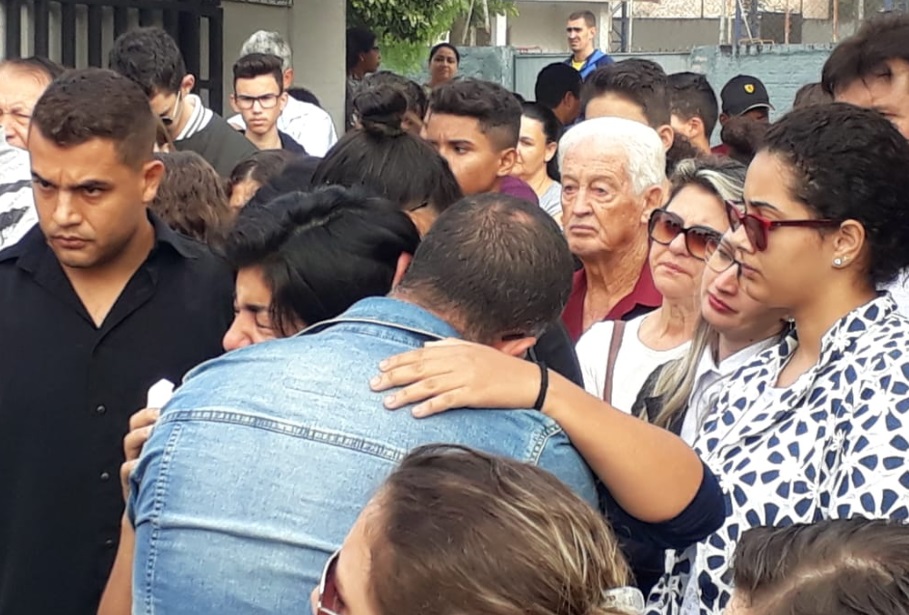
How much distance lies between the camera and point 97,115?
323cm

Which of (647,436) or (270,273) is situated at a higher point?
(270,273)

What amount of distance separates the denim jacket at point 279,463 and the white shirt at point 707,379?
3.24 feet

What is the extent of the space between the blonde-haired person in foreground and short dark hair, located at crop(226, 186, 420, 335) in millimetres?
810

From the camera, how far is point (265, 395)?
2.03 metres

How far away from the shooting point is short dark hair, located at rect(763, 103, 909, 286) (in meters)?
2.67

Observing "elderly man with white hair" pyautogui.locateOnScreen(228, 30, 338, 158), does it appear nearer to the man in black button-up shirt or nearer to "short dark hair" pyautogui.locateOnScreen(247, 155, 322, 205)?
"short dark hair" pyautogui.locateOnScreen(247, 155, 322, 205)

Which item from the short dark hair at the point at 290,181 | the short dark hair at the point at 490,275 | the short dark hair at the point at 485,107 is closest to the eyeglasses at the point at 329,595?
the short dark hair at the point at 490,275

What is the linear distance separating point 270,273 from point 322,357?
45 centimetres

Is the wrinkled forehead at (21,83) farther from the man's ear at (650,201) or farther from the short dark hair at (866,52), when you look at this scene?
the short dark hair at (866,52)

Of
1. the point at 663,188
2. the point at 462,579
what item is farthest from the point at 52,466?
the point at 663,188

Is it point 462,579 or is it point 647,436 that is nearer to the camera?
point 462,579

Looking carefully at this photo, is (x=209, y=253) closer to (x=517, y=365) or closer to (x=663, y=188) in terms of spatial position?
(x=517, y=365)

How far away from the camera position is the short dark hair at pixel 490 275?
7.13ft

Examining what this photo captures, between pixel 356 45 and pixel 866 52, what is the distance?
8.83m
